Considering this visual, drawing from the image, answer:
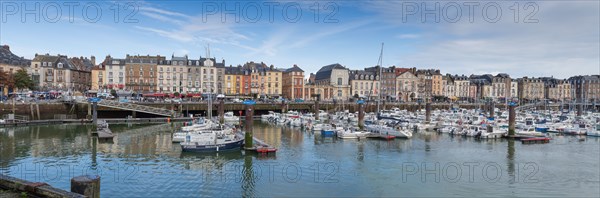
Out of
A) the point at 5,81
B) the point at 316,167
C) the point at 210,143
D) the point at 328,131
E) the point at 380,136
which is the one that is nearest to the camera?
the point at 316,167

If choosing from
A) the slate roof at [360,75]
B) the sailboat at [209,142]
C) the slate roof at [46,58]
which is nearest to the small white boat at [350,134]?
the sailboat at [209,142]

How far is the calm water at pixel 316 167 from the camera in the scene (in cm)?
2377

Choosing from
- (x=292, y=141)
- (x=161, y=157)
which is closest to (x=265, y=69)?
(x=292, y=141)

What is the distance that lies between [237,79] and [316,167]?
7545 centimetres

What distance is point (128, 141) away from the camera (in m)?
40.8

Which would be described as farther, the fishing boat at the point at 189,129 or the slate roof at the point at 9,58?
the slate roof at the point at 9,58

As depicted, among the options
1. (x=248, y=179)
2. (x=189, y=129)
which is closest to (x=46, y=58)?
(x=189, y=129)

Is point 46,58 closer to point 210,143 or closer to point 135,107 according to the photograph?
point 135,107

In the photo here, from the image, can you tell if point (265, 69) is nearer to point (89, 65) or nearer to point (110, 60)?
point (110, 60)

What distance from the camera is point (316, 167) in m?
29.6

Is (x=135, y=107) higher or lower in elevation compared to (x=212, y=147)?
higher

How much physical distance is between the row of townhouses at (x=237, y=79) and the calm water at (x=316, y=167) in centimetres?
3832

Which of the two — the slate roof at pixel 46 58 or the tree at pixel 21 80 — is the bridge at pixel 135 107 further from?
the slate roof at pixel 46 58

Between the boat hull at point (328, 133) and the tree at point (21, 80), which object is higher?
the tree at point (21, 80)
